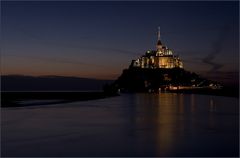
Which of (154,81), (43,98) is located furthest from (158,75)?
(43,98)

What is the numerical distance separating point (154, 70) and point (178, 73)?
789 centimetres

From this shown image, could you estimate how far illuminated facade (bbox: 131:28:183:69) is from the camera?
400 ft

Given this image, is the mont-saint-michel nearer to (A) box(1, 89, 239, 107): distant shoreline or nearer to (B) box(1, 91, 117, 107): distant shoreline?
(A) box(1, 89, 239, 107): distant shoreline

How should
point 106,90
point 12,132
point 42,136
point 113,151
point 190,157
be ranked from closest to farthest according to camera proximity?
point 190,157 < point 113,151 < point 42,136 < point 12,132 < point 106,90

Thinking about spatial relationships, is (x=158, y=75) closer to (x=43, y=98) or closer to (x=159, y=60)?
(x=159, y=60)

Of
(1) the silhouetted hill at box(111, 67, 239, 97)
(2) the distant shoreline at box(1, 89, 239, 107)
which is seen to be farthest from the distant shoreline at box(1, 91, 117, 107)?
(1) the silhouetted hill at box(111, 67, 239, 97)

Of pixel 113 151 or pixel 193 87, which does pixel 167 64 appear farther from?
pixel 113 151

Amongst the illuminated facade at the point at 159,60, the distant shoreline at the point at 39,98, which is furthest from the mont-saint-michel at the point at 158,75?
the distant shoreline at the point at 39,98

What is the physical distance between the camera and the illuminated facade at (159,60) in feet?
400

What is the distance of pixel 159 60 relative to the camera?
12150cm

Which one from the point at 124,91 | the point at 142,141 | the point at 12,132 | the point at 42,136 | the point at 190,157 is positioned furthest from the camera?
the point at 124,91

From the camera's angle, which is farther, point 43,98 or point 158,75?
point 158,75

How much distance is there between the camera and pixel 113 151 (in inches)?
408

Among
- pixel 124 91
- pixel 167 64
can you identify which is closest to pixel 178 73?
pixel 167 64
